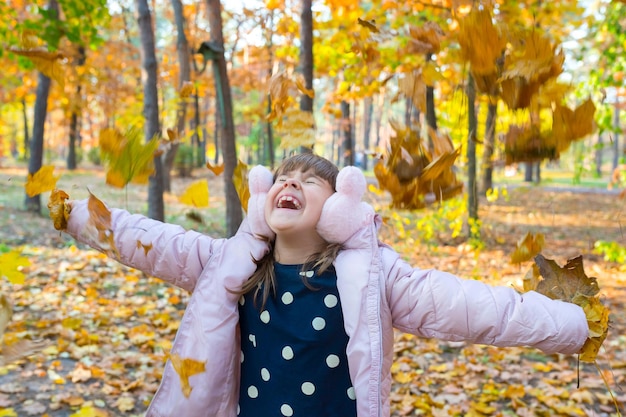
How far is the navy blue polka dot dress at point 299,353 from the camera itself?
161 centimetres

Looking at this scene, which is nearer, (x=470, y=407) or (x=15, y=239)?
(x=470, y=407)

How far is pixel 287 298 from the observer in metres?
1.68

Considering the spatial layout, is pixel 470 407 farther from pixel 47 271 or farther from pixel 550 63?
pixel 47 271

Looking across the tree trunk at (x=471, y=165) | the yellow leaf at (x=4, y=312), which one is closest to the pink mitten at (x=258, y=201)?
the yellow leaf at (x=4, y=312)

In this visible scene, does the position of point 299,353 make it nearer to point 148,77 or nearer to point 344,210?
point 344,210

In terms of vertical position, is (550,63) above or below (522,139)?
above

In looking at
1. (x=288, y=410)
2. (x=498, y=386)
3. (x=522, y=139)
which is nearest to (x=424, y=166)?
(x=522, y=139)

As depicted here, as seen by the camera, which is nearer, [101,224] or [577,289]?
[577,289]

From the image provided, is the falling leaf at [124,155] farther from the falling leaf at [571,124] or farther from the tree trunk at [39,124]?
the tree trunk at [39,124]

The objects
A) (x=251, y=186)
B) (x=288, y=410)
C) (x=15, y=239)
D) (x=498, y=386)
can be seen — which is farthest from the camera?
(x=15, y=239)

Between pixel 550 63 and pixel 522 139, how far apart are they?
0.25 metres

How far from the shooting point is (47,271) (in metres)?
5.40

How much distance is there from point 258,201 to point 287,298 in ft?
1.09

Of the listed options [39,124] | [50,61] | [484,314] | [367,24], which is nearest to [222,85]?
[50,61]
